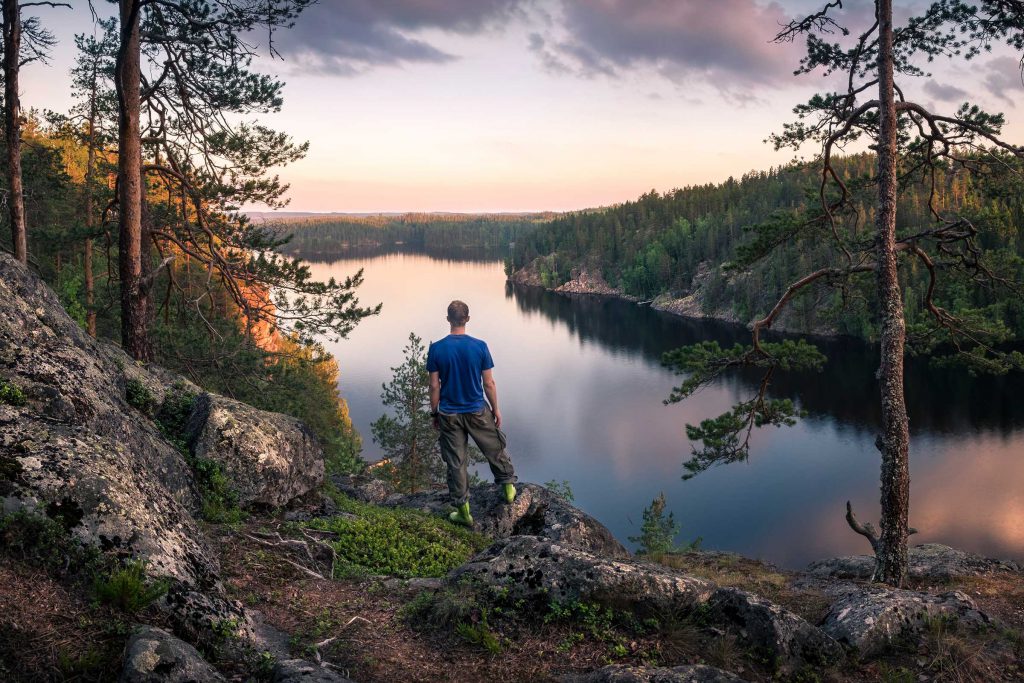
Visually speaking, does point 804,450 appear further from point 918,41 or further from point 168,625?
point 168,625

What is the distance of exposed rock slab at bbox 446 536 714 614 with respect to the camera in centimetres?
560

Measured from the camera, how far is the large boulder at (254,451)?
323 inches

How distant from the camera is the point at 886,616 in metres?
6.09

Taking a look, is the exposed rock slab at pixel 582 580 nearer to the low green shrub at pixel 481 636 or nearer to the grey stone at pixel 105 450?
the low green shrub at pixel 481 636

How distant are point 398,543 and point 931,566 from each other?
13.2 meters

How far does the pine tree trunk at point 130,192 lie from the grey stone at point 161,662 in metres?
9.76

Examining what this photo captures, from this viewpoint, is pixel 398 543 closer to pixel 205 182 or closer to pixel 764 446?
pixel 205 182

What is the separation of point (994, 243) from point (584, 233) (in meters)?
95.9

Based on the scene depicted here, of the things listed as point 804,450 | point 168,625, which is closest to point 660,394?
point 804,450

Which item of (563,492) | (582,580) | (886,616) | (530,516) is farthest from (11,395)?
(563,492)

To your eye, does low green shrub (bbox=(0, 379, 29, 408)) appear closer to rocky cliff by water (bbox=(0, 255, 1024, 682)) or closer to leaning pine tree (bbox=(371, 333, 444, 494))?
rocky cliff by water (bbox=(0, 255, 1024, 682))

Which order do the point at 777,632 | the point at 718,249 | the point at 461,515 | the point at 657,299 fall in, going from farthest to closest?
the point at 718,249 < the point at 657,299 < the point at 461,515 < the point at 777,632

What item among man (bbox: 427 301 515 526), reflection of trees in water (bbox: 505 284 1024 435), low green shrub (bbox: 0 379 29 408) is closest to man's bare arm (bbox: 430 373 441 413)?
man (bbox: 427 301 515 526)

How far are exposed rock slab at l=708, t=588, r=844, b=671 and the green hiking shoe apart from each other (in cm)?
402
